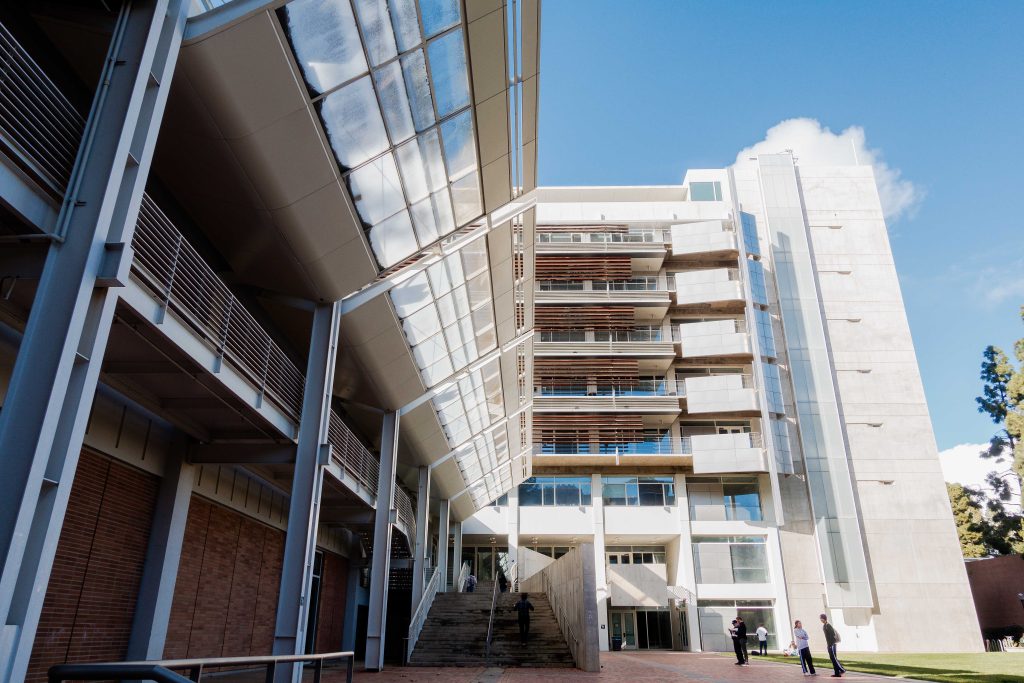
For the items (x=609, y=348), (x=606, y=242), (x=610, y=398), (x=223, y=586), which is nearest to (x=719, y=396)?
(x=610, y=398)

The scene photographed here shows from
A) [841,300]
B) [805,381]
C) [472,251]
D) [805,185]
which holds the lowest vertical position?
[472,251]

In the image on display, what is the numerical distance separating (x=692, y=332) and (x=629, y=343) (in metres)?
3.64

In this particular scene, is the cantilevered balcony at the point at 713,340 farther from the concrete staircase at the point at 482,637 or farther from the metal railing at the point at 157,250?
the metal railing at the point at 157,250

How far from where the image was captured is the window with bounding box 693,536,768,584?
3581 cm

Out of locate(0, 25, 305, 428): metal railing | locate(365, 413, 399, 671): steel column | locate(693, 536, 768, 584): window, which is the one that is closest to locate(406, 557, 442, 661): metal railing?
locate(365, 413, 399, 671): steel column

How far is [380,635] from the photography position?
17.1 meters

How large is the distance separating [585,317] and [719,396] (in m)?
8.81

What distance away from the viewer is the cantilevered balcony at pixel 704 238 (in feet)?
135

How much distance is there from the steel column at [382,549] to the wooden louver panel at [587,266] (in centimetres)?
2477

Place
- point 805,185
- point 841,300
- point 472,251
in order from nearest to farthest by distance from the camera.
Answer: point 472,251 → point 841,300 → point 805,185

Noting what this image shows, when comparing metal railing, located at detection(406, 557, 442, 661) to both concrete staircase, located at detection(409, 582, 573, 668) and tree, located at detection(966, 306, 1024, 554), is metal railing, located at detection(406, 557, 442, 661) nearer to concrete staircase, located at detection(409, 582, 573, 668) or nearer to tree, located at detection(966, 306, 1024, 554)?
concrete staircase, located at detection(409, 582, 573, 668)

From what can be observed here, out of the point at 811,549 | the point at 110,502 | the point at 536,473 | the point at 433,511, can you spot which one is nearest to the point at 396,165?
the point at 110,502

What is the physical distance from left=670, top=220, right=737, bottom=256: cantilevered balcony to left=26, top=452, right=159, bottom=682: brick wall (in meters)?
35.0

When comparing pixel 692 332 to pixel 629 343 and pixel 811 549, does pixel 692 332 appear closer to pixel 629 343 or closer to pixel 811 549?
pixel 629 343
